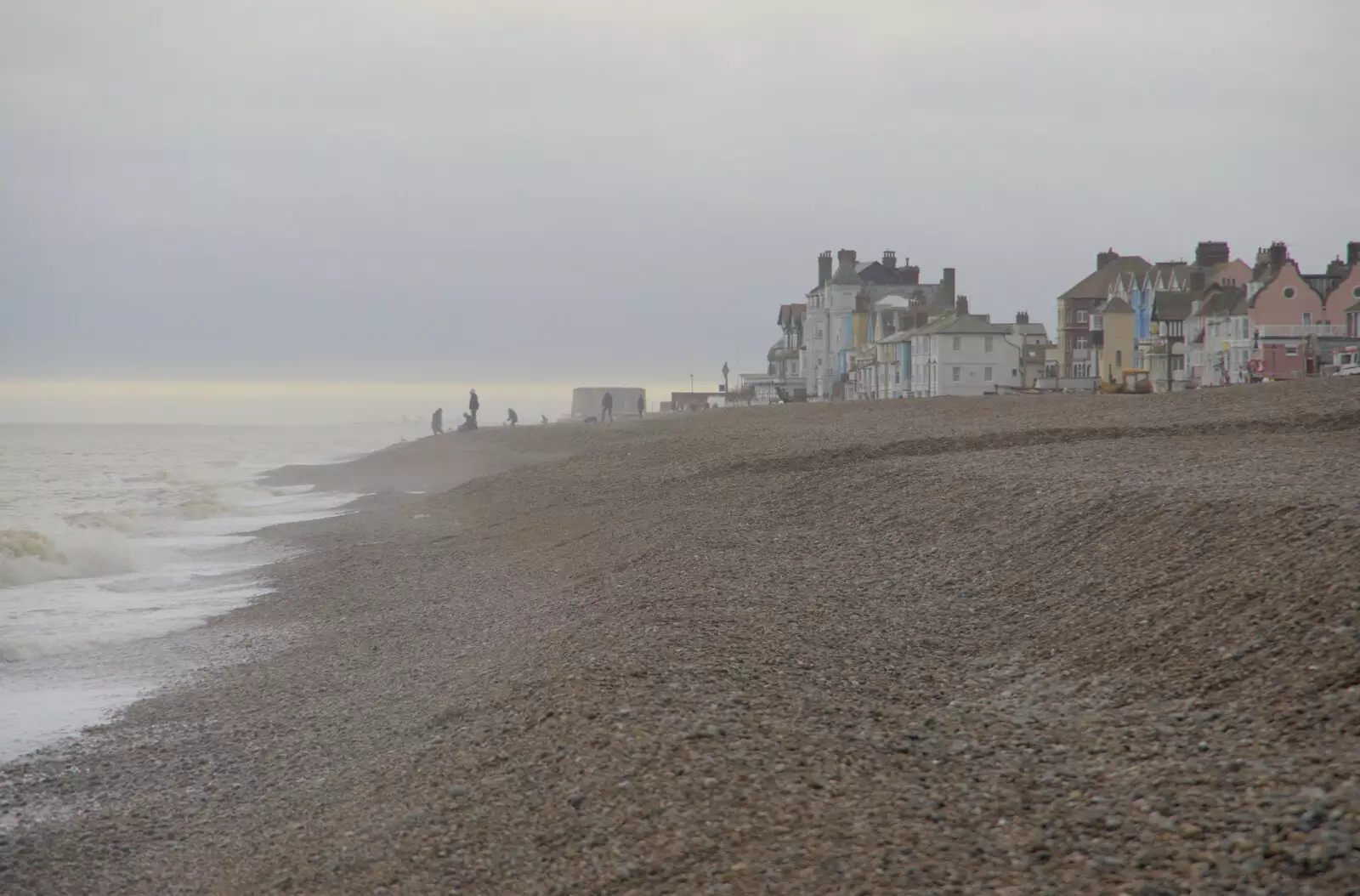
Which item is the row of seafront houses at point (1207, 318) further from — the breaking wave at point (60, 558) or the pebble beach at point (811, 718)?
the breaking wave at point (60, 558)

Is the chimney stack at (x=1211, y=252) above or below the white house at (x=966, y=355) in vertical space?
above

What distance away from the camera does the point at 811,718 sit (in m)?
7.36

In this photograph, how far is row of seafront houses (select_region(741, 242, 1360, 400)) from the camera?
61312 millimetres

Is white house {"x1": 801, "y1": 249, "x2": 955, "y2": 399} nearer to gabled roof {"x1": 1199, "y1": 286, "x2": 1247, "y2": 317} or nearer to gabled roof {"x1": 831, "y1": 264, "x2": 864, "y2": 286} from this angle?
gabled roof {"x1": 831, "y1": 264, "x2": 864, "y2": 286}

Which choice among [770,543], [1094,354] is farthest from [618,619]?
[1094,354]

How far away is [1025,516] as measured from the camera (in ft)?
42.5

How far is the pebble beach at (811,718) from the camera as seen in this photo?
18.1ft

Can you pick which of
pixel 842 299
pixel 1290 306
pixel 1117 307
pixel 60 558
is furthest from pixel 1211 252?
pixel 60 558

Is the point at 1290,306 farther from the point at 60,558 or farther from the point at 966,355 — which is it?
the point at 60,558

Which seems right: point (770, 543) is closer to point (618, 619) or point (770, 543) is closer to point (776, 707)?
point (618, 619)

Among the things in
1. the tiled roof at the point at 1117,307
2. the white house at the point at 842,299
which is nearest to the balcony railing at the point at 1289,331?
the tiled roof at the point at 1117,307

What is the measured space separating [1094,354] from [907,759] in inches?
3050

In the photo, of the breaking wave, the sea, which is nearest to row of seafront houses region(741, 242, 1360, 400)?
the sea

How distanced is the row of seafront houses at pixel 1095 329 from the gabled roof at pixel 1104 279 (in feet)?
0.38
